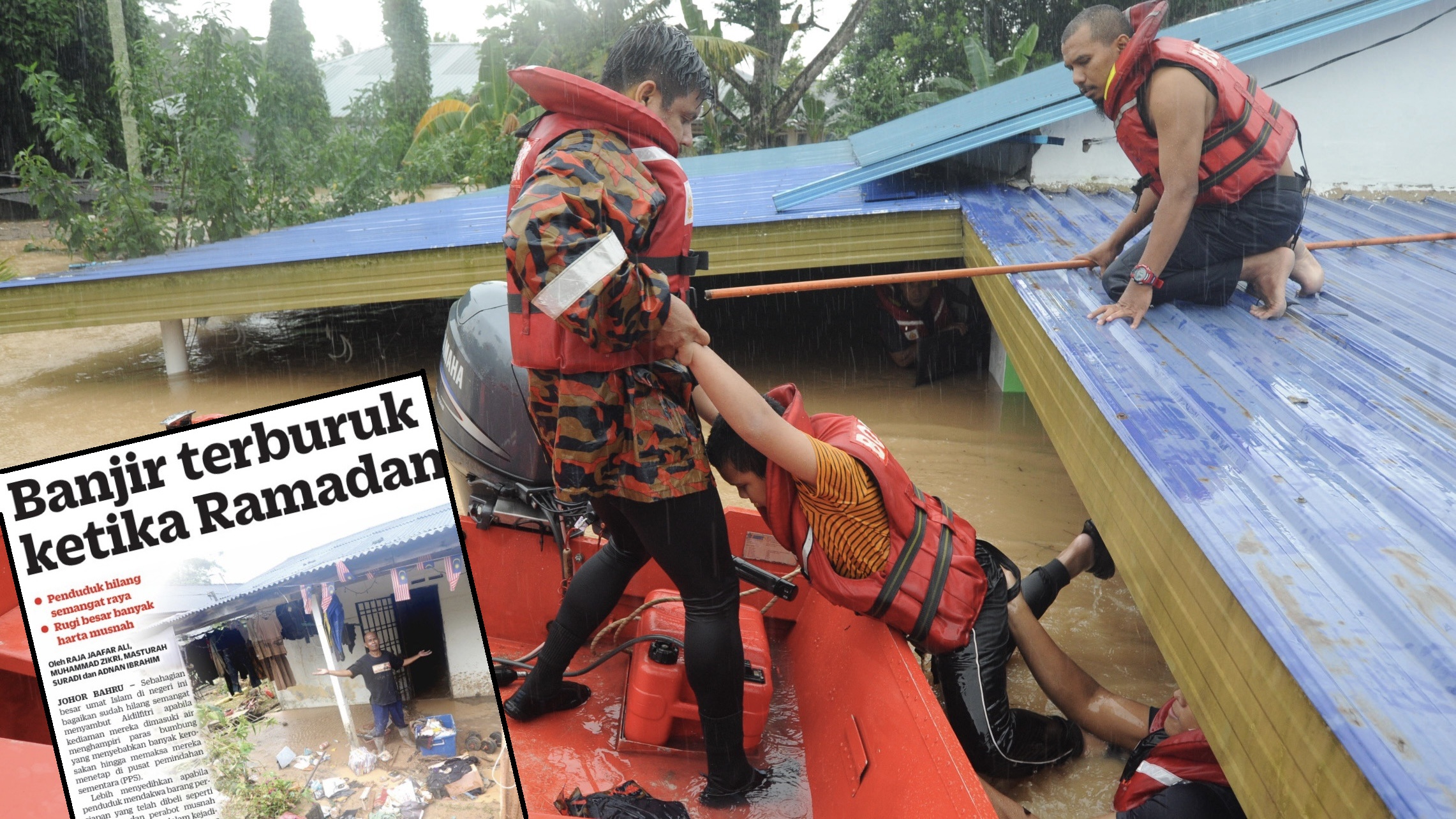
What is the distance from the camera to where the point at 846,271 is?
7887 mm

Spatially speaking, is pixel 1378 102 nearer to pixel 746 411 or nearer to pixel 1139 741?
pixel 1139 741

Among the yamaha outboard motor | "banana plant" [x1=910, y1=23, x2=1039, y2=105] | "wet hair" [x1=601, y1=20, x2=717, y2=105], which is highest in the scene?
"banana plant" [x1=910, y1=23, x2=1039, y2=105]

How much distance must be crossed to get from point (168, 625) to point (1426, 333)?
320 cm

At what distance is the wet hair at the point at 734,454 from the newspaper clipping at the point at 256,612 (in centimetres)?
114

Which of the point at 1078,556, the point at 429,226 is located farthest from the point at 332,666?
the point at 429,226

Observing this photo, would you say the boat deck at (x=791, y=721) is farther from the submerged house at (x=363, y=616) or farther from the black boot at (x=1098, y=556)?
the black boot at (x=1098, y=556)

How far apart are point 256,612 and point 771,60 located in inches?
681

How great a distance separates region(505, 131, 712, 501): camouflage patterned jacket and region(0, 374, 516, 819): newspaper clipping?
0.73 m

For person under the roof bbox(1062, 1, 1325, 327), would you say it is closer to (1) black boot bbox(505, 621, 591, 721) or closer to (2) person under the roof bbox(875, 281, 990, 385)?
(1) black boot bbox(505, 621, 591, 721)

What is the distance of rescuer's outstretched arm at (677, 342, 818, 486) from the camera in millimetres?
1832

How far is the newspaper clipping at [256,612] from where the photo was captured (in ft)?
3.00

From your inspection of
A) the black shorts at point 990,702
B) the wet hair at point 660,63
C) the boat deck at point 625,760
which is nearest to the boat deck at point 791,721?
the boat deck at point 625,760

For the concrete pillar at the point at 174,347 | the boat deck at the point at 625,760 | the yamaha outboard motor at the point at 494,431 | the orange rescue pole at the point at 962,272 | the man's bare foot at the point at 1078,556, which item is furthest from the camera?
the concrete pillar at the point at 174,347

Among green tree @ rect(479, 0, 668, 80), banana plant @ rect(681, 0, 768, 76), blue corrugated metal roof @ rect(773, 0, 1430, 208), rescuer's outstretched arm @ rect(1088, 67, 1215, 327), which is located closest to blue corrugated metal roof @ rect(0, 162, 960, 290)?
blue corrugated metal roof @ rect(773, 0, 1430, 208)
